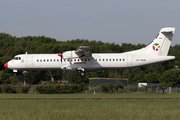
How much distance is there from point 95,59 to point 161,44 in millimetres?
9745

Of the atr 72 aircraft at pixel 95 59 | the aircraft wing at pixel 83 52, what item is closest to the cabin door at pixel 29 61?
the atr 72 aircraft at pixel 95 59

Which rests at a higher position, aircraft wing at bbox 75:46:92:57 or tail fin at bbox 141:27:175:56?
tail fin at bbox 141:27:175:56

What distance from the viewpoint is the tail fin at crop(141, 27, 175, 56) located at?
138 feet

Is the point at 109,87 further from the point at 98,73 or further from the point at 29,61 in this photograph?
the point at 98,73

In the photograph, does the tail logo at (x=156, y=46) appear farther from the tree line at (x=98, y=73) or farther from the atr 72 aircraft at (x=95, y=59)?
the tree line at (x=98, y=73)

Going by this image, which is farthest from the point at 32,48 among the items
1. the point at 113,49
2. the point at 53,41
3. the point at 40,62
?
the point at 40,62

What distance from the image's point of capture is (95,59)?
135 ft

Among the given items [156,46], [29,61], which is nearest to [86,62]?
[29,61]

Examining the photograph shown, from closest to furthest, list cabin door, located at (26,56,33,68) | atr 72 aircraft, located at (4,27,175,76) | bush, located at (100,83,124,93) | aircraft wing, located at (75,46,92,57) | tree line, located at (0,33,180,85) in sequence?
1. aircraft wing, located at (75,46,92,57)
2. atr 72 aircraft, located at (4,27,175,76)
3. cabin door, located at (26,56,33,68)
4. bush, located at (100,83,124,93)
5. tree line, located at (0,33,180,85)

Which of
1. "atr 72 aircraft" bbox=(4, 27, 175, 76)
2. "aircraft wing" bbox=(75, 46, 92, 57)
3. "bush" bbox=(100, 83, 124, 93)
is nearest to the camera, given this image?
"aircraft wing" bbox=(75, 46, 92, 57)

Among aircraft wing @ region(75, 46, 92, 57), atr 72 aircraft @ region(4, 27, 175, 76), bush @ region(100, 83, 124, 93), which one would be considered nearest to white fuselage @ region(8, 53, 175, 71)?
atr 72 aircraft @ region(4, 27, 175, 76)

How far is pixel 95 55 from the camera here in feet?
136

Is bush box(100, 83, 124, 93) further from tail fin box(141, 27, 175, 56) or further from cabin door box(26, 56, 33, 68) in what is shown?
cabin door box(26, 56, 33, 68)

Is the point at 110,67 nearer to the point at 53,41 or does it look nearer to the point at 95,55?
the point at 95,55
